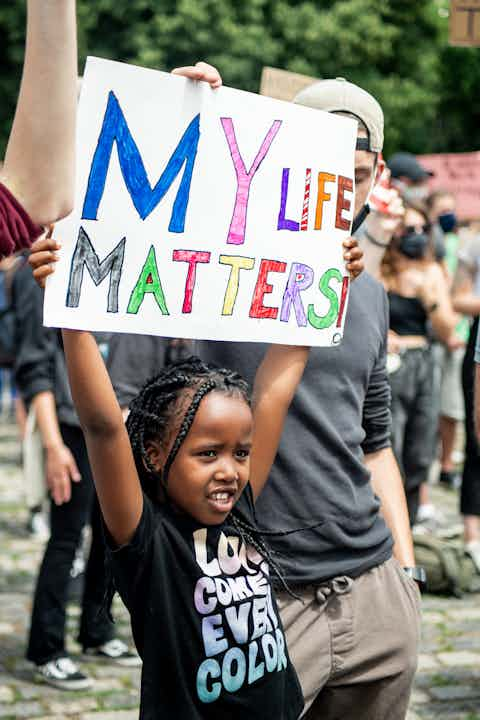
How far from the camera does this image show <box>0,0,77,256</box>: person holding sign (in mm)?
1574

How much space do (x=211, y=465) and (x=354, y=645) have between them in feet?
1.93

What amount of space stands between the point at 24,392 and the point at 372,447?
2500 millimetres

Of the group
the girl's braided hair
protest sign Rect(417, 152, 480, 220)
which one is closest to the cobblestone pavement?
the girl's braided hair

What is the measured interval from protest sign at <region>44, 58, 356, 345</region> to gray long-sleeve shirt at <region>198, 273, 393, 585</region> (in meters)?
0.13

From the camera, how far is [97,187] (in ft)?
7.29

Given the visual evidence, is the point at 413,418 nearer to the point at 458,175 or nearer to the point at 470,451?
the point at 470,451

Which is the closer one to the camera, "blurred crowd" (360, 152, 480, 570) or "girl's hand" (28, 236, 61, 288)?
"girl's hand" (28, 236, 61, 288)

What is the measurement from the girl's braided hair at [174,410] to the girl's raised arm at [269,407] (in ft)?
0.15

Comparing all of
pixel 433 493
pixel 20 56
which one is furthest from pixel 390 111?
pixel 433 493

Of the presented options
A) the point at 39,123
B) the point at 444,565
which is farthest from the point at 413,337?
the point at 39,123

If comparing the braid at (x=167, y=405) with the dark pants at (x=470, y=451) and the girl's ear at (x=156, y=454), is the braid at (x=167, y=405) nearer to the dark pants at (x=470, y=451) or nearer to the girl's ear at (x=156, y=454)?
the girl's ear at (x=156, y=454)

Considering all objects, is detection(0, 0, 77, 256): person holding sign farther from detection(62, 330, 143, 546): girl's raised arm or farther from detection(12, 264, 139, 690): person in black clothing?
detection(12, 264, 139, 690): person in black clothing

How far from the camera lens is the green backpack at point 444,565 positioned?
5.79 metres

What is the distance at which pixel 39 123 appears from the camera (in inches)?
62.1
